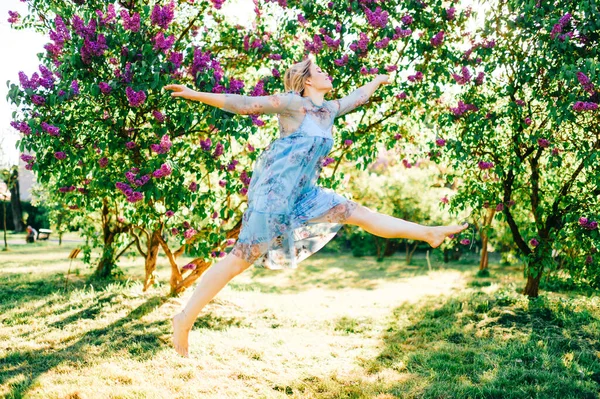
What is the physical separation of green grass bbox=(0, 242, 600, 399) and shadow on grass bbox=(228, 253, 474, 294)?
9.60 feet

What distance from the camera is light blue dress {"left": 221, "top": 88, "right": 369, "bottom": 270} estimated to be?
2939 millimetres

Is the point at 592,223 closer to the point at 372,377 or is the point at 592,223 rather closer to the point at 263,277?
the point at 372,377

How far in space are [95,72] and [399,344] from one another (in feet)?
12.5

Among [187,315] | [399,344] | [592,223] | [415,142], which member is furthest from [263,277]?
[187,315]

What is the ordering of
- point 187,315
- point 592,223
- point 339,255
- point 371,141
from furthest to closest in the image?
1. point 339,255
2. point 371,141
3. point 592,223
4. point 187,315

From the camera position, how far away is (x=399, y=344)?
5016mm

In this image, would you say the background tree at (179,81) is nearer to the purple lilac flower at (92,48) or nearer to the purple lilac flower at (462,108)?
the purple lilac flower at (92,48)

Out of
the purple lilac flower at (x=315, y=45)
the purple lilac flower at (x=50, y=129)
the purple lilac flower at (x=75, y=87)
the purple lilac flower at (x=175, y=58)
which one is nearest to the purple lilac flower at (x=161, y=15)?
the purple lilac flower at (x=175, y=58)

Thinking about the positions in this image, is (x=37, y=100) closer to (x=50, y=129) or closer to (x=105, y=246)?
(x=50, y=129)

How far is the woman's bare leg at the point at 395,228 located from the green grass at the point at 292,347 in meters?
1.20

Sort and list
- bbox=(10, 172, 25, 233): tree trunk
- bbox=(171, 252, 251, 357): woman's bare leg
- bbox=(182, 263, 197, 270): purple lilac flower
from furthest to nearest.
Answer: bbox=(10, 172, 25, 233): tree trunk, bbox=(182, 263, 197, 270): purple lilac flower, bbox=(171, 252, 251, 357): woman's bare leg

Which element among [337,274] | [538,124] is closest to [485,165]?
[538,124]

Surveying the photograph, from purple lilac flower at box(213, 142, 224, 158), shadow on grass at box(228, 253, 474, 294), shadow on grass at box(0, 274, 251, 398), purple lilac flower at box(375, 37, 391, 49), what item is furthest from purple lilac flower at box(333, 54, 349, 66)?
shadow on grass at box(228, 253, 474, 294)

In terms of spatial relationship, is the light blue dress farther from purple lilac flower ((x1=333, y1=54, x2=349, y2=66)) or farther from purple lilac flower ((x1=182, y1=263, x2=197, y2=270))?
purple lilac flower ((x1=182, y1=263, x2=197, y2=270))
